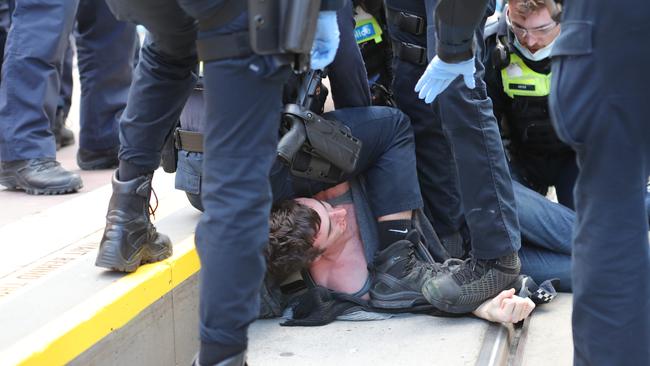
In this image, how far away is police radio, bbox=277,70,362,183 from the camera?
2922mm

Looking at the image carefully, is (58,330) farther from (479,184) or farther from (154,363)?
(479,184)

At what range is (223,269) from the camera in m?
2.06

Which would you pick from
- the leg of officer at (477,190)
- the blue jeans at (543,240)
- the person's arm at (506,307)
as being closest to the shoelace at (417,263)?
the leg of officer at (477,190)

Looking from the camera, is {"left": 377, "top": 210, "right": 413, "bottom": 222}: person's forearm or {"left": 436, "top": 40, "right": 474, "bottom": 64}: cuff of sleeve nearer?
{"left": 436, "top": 40, "right": 474, "bottom": 64}: cuff of sleeve

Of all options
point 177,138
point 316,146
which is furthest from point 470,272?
point 177,138

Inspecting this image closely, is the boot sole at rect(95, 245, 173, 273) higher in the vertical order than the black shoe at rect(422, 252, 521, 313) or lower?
higher

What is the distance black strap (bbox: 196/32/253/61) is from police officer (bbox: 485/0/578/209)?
1834mm

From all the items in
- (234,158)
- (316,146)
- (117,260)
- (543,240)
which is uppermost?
(234,158)

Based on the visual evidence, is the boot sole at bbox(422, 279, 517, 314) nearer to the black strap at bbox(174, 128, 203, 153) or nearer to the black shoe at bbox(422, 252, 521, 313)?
the black shoe at bbox(422, 252, 521, 313)

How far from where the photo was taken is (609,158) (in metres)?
1.91

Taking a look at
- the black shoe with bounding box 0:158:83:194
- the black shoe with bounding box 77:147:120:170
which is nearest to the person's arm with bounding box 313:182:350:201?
the black shoe with bounding box 0:158:83:194

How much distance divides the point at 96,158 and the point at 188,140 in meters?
1.36

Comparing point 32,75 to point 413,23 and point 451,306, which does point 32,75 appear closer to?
point 413,23

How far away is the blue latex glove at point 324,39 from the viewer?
2.17 metres
